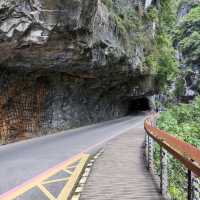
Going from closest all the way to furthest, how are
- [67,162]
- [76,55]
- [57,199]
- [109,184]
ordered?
[57,199], [109,184], [67,162], [76,55]

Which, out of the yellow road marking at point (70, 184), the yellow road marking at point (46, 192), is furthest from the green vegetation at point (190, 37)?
the yellow road marking at point (46, 192)

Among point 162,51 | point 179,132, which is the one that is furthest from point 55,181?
point 162,51

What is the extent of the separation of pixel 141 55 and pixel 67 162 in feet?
76.3

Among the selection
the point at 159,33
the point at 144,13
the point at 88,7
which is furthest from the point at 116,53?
the point at 159,33

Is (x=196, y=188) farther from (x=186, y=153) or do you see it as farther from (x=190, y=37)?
(x=190, y=37)

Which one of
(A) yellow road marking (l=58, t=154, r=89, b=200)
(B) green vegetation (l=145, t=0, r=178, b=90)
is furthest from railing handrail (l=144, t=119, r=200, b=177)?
(B) green vegetation (l=145, t=0, r=178, b=90)

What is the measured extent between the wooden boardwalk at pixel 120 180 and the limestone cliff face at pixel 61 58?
6.10 meters

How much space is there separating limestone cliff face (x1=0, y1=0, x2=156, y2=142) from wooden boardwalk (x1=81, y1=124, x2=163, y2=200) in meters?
6.10

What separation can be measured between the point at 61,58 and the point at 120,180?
11450 millimetres

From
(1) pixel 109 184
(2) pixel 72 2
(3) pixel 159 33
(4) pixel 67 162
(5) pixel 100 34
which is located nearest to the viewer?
(1) pixel 109 184

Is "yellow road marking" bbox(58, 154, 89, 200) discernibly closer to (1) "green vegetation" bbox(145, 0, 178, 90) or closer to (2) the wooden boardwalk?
(2) the wooden boardwalk

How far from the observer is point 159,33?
140ft

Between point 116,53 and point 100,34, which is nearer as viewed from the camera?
point 100,34

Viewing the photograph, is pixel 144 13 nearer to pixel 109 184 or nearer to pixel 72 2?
pixel 72 2
